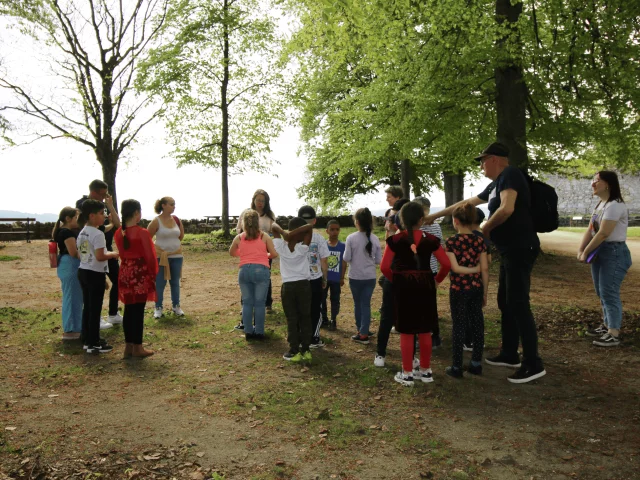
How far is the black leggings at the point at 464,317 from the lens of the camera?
5.78 meters

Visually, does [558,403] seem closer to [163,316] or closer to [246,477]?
[246,477]

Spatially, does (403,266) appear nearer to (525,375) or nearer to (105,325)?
(525,375)

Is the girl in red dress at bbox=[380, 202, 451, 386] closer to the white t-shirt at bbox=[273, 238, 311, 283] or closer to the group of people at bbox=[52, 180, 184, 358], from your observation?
the white t-shirt at bbox=[273, 238, 311, 283]

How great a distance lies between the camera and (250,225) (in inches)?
286

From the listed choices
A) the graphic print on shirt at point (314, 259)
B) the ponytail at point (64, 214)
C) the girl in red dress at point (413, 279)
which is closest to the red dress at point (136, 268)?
the ponytail at point (64, 214)

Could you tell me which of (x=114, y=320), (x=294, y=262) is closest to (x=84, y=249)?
(x=114, y=320)

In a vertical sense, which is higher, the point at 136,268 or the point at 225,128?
the point at 225,128

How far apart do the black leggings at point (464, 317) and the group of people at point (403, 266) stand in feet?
0.04

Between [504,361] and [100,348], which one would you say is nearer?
[504,361]

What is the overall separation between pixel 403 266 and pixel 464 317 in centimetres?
97

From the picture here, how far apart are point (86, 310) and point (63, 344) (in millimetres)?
874

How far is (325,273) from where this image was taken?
746 cm

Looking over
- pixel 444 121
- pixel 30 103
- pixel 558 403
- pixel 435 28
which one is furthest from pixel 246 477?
pixel 30 103

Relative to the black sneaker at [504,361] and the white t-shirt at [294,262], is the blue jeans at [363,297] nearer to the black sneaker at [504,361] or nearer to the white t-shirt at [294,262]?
the white t-shirt at [294,262]
